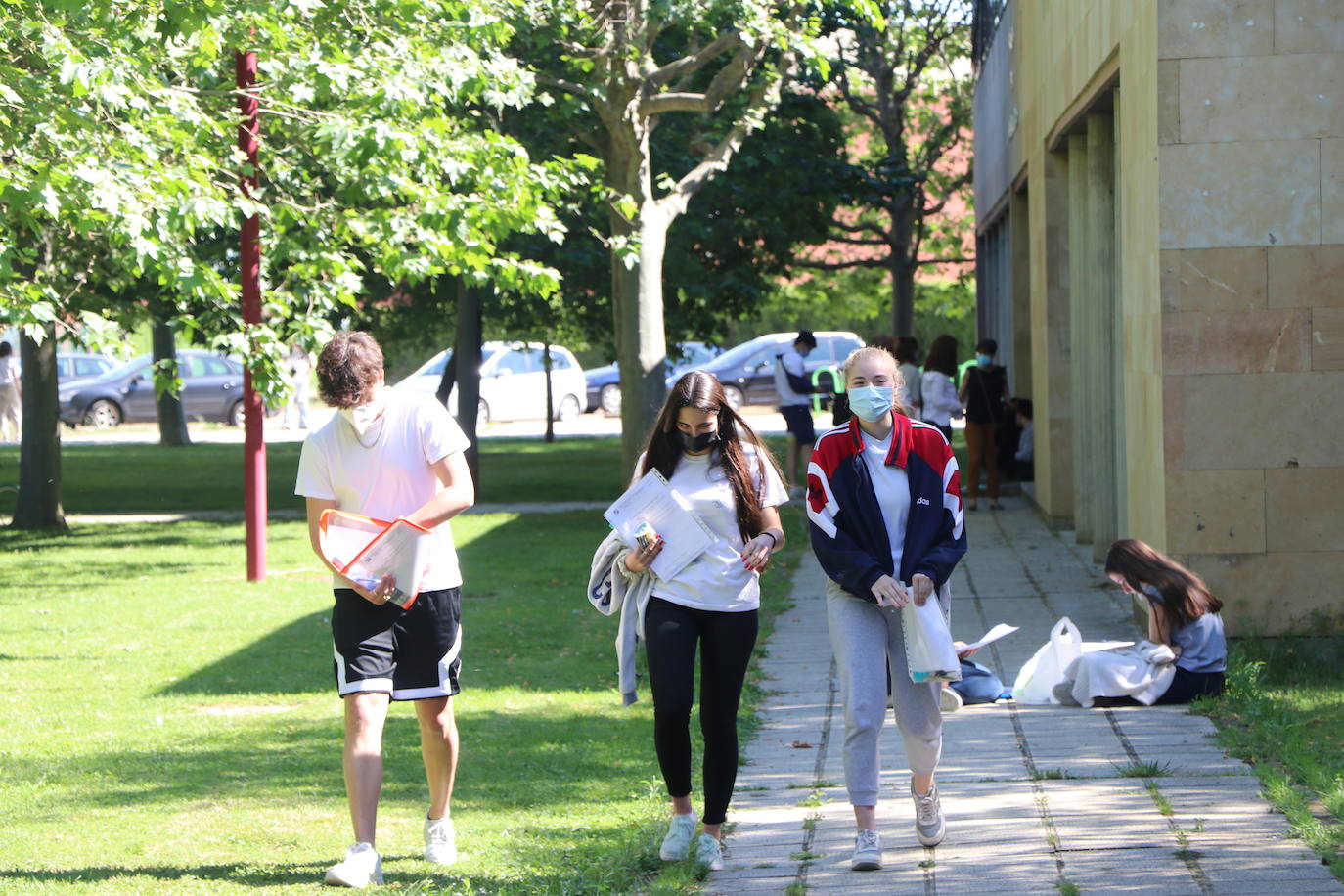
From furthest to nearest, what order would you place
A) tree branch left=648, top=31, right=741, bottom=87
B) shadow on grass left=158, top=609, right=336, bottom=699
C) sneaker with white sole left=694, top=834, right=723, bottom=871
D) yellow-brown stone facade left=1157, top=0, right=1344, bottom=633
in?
tree branch left=648, top=31, right=741, bottom=87 < shadow on grass left=158, top=609, right=336, bottom=699 < yellow-brown stone facade left=1157, top=0, right=1344, bottom=633 < sneaker with white sole left=694, top=834, right=723, bottom=871

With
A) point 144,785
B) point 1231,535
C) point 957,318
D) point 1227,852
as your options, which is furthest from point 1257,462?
point 957,318

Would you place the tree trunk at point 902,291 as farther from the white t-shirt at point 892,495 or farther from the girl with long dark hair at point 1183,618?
the white t-shirt at point 892,495

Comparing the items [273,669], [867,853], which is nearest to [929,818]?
[867,853]

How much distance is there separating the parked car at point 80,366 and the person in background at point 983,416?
89.0 ft

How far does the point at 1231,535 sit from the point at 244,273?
7.83 m

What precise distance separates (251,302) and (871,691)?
29.4 ft

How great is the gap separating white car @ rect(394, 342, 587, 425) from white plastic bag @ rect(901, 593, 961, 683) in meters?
31.8

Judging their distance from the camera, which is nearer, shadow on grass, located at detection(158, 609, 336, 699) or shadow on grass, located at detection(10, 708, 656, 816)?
shadow on grass, located at detection(10, 708, 656, 816)

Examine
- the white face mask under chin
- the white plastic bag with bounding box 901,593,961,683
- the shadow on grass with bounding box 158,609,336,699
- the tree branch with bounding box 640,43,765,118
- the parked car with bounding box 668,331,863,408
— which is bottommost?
the shadow on grass with bounding box 158,609,336,699

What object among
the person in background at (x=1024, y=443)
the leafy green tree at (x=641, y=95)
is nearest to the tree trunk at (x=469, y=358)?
the leafy green tree at (x=641, y=95)

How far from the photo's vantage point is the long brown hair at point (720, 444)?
5488mm

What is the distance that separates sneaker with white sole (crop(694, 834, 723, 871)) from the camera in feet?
18.3

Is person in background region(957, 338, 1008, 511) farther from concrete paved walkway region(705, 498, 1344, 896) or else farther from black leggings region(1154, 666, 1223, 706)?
black leggings region(1154, 666, 1223, 706)

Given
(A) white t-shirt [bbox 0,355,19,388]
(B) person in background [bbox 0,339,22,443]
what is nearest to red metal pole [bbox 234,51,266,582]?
(A) white t-shirt [bbox 0,355,19,388]
